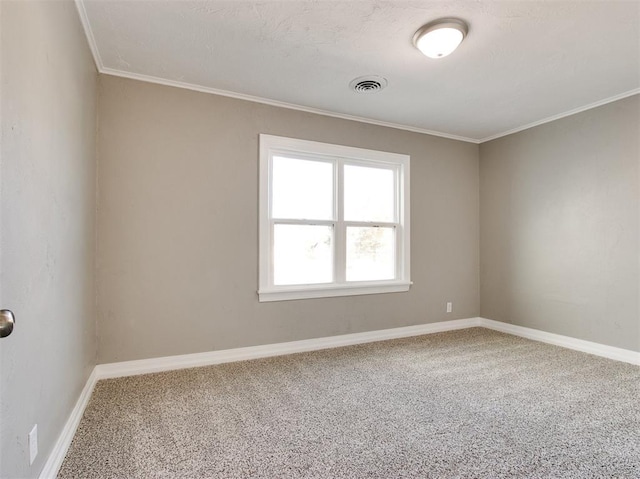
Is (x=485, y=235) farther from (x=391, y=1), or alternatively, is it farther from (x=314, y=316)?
(x=391, y=1)

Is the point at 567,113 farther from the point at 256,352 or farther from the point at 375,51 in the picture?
the point at 256,352

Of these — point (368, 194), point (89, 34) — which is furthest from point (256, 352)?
point (89, 34)

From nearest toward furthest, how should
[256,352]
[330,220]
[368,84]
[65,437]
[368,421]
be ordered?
[65,437] → [368,421] → [368,84] → [256,352] → [330,220]

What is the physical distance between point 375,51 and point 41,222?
2.31 m

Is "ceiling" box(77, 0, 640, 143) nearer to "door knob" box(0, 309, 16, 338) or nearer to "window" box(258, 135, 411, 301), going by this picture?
"window" box(258, 135, 411, 301)

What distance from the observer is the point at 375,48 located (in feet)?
8.11

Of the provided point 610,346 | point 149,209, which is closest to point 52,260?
point 149,209

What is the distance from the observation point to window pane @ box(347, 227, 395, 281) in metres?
3.88

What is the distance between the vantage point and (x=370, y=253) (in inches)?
158

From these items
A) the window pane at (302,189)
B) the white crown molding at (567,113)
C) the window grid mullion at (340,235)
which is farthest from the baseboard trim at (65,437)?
the white crown molding at (567,113)

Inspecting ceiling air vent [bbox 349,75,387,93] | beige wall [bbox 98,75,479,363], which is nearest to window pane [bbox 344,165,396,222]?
beige wall [bbox 98,75,479,363]

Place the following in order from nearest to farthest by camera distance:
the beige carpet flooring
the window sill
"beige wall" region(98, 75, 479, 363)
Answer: the beige carpet flooring → "beige wall" region(98, 75, 479, 363) → the window sill

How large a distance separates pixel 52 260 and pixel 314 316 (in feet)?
7.91

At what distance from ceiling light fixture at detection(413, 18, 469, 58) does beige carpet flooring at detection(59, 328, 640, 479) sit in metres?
2.42
